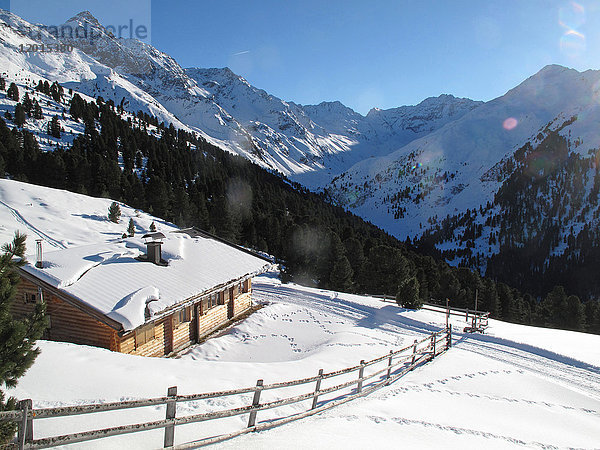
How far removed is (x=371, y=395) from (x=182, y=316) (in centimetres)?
995

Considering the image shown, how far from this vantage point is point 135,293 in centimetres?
1338

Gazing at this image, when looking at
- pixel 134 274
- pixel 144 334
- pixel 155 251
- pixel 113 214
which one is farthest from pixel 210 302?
pixel 113 214

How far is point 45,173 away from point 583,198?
231081mm

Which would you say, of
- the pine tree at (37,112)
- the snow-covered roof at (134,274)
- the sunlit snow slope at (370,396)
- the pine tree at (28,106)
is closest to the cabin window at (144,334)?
the snow-covered roof at (134,274)

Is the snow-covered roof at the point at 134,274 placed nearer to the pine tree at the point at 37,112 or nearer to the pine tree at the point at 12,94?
the pine tree at the point at 37,112

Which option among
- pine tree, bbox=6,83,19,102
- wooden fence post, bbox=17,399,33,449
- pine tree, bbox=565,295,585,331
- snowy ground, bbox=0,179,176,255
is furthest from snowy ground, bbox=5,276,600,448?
pine tree, bbox=6,83,19,102

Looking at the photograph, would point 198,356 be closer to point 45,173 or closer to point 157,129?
point 45,173

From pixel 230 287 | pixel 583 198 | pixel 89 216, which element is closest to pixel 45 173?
Answer: pixel 89 216

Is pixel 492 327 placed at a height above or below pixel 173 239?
below

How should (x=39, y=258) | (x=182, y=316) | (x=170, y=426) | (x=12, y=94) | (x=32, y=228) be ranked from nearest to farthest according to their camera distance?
(x=170, y=426) < (x=39, y=258) < (x=182, y=316) < (x=32, y=228) < (x=12, y=94)

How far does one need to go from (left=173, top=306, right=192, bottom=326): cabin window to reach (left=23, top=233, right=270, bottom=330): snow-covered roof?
3.79 feet

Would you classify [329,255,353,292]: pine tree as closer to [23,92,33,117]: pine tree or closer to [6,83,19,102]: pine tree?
[23,92,33,117]: pine tree

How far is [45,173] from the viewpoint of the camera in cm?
5772

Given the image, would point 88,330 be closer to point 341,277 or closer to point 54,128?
point 341,277
